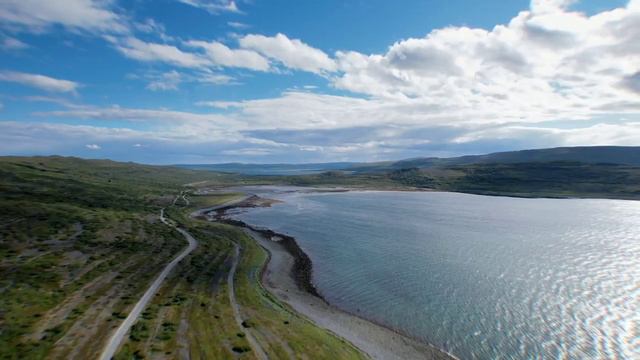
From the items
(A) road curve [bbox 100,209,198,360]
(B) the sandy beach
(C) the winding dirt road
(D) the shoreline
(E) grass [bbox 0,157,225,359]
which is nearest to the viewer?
(A) road curve [bbox 100,209,198,360]

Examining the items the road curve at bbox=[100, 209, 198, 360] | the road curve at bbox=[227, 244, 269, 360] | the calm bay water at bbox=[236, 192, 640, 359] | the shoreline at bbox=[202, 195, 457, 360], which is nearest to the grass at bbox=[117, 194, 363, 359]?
the road curve at bbox=[227, 244, 269, 360]

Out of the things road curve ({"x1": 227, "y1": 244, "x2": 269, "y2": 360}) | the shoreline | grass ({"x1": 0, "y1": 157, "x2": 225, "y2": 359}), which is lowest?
the shoreline

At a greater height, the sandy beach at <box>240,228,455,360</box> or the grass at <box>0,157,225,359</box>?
the grass at <box>0,157,225,359</box>

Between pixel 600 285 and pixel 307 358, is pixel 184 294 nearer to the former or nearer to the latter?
pixel 307 358

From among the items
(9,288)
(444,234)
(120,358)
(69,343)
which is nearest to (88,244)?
(9,288)

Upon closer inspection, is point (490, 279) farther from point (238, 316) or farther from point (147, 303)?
point (147, 303)

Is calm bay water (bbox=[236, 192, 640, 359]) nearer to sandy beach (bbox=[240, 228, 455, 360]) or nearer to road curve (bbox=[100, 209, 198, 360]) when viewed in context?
sandy beach (bbox=[240, 228, 455, 360])

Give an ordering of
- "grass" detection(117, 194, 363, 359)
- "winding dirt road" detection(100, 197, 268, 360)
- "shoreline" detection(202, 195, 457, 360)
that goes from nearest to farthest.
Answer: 1. "winding dirt road" detection(100, 197, 268, 360)
2. "grass" detection(117, 194, 363, 359)
3. "shoreline" detection(202, 195, 457, 360)

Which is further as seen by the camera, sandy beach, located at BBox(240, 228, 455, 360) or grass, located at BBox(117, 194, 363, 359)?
sandy beach, located at BBox(240, 228, 455, 360)
